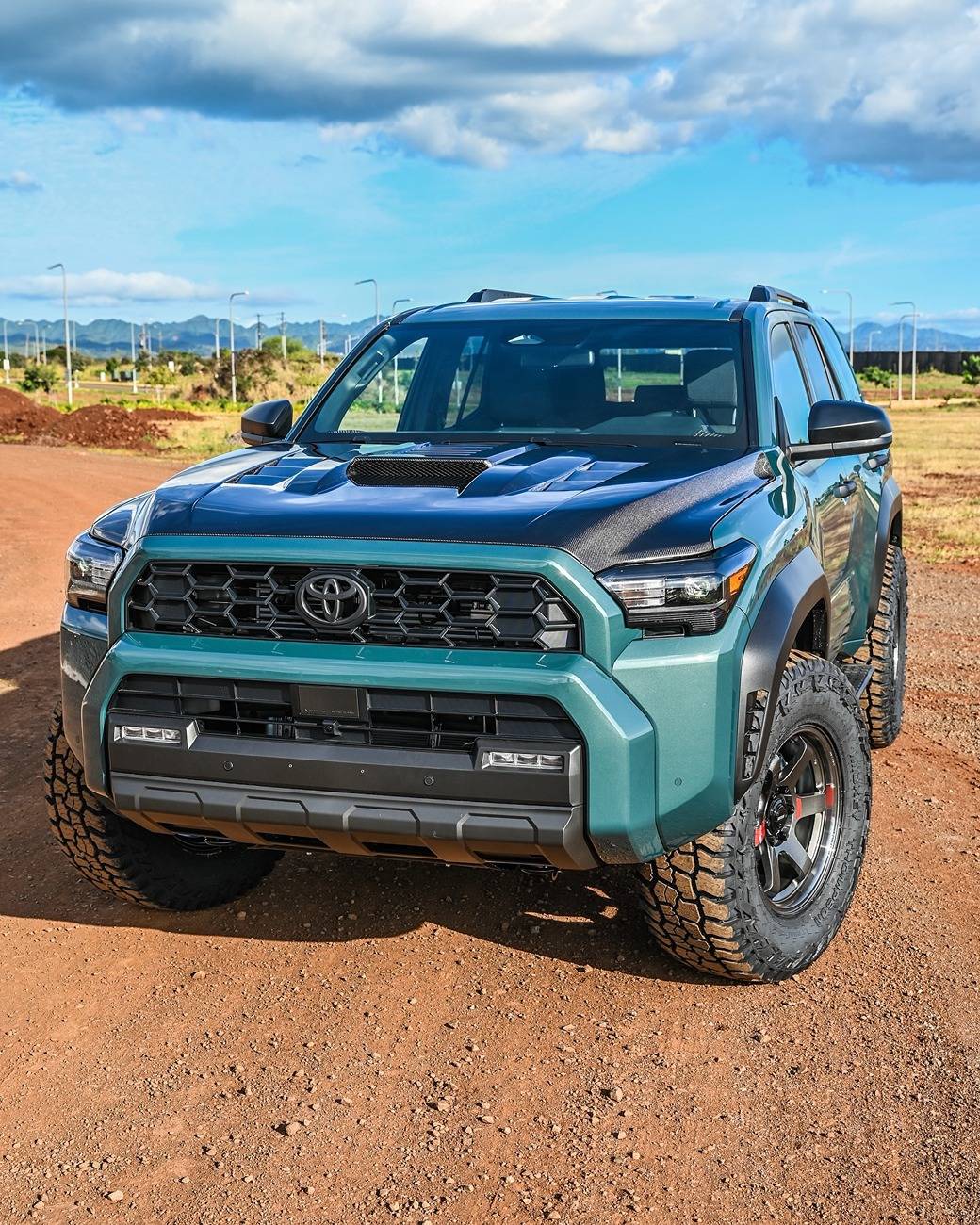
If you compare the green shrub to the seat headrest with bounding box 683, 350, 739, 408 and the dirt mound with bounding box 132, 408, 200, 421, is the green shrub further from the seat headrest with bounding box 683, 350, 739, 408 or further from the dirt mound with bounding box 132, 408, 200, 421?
the seat headrest with bounding box 683, 350, 739, 408

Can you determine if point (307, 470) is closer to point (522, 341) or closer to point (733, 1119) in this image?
point (522, 341)

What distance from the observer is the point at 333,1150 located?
11.1 ft

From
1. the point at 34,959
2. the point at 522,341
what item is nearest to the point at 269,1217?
the point at 34,959

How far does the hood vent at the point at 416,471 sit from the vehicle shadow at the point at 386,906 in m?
1.46

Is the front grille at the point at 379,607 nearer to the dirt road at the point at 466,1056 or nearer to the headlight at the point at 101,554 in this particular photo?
the headlight at the point at 101,554

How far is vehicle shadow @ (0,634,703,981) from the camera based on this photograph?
15.1ft

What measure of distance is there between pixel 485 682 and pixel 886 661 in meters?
3.71

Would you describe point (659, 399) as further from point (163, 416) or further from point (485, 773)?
point (163, 416)

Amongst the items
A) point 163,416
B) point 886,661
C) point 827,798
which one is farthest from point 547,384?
point 163,416

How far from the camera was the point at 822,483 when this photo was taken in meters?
5.18

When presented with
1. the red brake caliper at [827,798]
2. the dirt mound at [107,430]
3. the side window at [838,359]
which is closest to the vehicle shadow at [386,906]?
the red brake caliper at [827,798]

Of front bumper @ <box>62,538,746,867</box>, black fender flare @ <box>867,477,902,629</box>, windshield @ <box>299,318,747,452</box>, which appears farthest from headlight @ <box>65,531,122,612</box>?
black fender flare @ <box>867,477,902,629</box>

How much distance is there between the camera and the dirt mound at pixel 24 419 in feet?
107

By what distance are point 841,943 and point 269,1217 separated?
2.25 m
